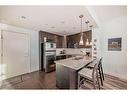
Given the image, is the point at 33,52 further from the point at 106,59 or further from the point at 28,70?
the point at 106,59

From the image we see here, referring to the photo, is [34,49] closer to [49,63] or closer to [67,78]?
[49,63]

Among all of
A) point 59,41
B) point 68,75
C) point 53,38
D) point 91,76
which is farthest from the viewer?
point 59,41

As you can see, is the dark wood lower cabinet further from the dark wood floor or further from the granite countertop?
the dark wood floor

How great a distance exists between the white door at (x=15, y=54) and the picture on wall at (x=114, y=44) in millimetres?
3851

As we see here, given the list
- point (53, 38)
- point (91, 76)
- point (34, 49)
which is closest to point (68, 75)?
point (91, 76)

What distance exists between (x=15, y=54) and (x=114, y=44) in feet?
14.0

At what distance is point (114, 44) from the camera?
172 inches

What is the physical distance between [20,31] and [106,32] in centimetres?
395

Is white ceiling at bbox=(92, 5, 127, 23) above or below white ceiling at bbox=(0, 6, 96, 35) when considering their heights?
above

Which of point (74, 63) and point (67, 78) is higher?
point (74, 63)

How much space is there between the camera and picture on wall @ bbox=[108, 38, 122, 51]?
4.17 meters

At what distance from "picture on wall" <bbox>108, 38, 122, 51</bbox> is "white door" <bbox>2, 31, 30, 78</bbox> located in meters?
3.85

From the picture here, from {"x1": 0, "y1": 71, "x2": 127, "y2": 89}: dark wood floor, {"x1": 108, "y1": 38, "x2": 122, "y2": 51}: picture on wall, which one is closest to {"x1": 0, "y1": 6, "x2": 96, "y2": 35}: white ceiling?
{"x1": 108, "y1": 38, "x2": 122, "y2": 51}: picture on wall

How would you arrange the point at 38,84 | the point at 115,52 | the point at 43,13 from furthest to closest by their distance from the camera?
the point at 115,52
the point at 38,84
the point at 43,13
